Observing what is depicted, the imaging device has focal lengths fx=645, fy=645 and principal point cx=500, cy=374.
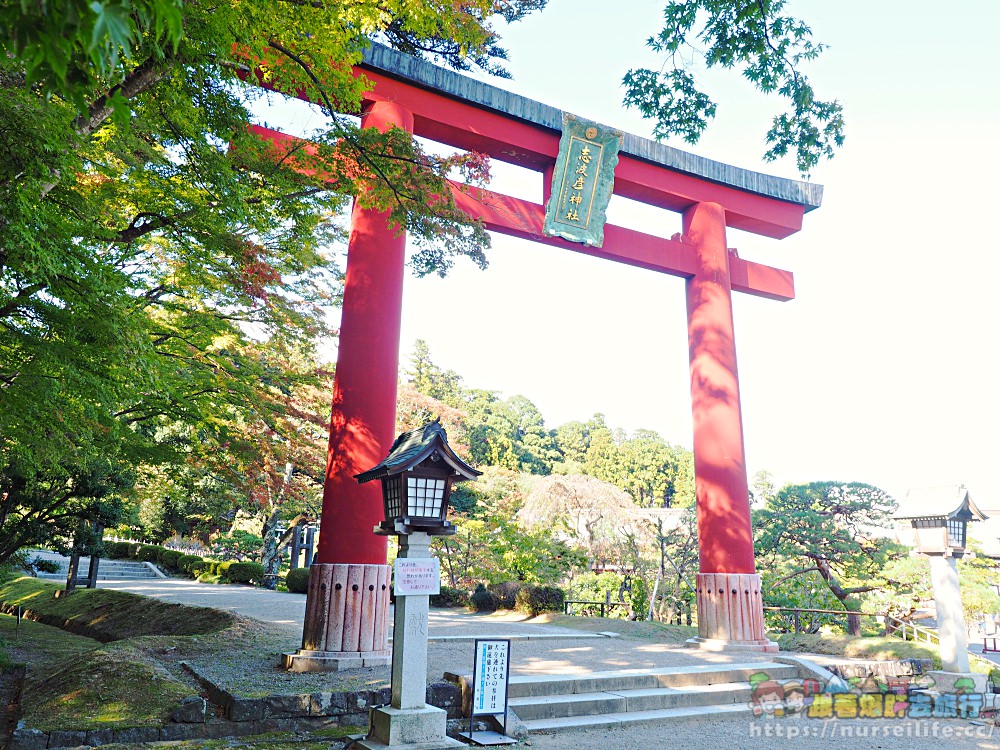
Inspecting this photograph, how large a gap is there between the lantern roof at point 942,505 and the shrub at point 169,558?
25769 millimetres

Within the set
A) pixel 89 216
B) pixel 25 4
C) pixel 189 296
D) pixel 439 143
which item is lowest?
pixel 25 4

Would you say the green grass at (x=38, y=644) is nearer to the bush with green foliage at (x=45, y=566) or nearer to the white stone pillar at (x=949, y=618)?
the bush with green foliage at (x=45, y=566)

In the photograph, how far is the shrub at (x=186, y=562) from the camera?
24.8m

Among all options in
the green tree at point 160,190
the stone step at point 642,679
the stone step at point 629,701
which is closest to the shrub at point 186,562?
the green tree at point 160,190

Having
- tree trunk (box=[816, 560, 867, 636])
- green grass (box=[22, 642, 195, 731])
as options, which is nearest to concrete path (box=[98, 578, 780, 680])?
green grass (box=[22, 642, 195, 731])

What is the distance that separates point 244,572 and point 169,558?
22.1 ft

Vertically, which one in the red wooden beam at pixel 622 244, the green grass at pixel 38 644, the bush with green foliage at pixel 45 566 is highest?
the red wooden beam at pixel 622 244

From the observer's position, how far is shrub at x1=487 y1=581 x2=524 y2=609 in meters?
15.6

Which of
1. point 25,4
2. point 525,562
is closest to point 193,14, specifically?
point 25,4

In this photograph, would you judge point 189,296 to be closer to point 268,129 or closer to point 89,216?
point 268,129

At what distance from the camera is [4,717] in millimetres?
6434

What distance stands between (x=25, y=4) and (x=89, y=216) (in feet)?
15.2

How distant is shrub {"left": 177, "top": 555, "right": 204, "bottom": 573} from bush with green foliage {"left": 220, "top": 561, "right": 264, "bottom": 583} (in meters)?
3.03

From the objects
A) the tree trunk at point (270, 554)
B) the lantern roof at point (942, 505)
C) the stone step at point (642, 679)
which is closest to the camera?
the stone step at point (642, 679)
